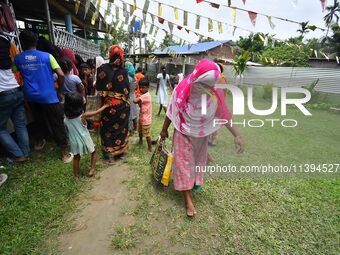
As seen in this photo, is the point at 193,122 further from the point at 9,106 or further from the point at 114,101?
the point at 9,106

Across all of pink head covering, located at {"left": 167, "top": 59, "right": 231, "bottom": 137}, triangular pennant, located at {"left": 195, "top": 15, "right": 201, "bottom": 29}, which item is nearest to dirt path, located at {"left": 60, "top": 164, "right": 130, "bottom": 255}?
pink head covering, located at {"left": 167, "top": 59, "right": 231, "bottom": 137}

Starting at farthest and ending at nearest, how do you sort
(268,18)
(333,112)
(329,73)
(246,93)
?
(268,18)
(329,73)
(333,112)
(246,93)

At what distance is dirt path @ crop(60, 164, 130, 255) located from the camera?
186 centimetres

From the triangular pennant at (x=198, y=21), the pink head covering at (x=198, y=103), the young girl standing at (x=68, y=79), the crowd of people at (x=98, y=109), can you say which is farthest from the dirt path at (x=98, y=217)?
the triangular pennant at (x=198, y=21)

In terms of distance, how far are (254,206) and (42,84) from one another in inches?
120

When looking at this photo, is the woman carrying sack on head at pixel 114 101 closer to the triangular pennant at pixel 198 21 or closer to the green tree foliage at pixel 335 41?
the triangular pennant at pixel 198 21

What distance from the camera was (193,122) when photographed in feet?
7.34

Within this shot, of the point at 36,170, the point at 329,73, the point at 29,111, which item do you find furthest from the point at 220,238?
the point at 29,111

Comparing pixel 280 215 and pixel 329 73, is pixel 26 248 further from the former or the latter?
pixel 329 73

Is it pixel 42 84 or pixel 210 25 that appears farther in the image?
pixel 210 25

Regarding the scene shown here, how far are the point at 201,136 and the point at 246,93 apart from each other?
0.74 m

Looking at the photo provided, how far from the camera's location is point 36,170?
3006mm

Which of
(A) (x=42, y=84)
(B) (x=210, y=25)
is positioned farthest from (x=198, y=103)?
(B) (x=210, y=25)

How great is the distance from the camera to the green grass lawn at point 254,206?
195 centimetres
